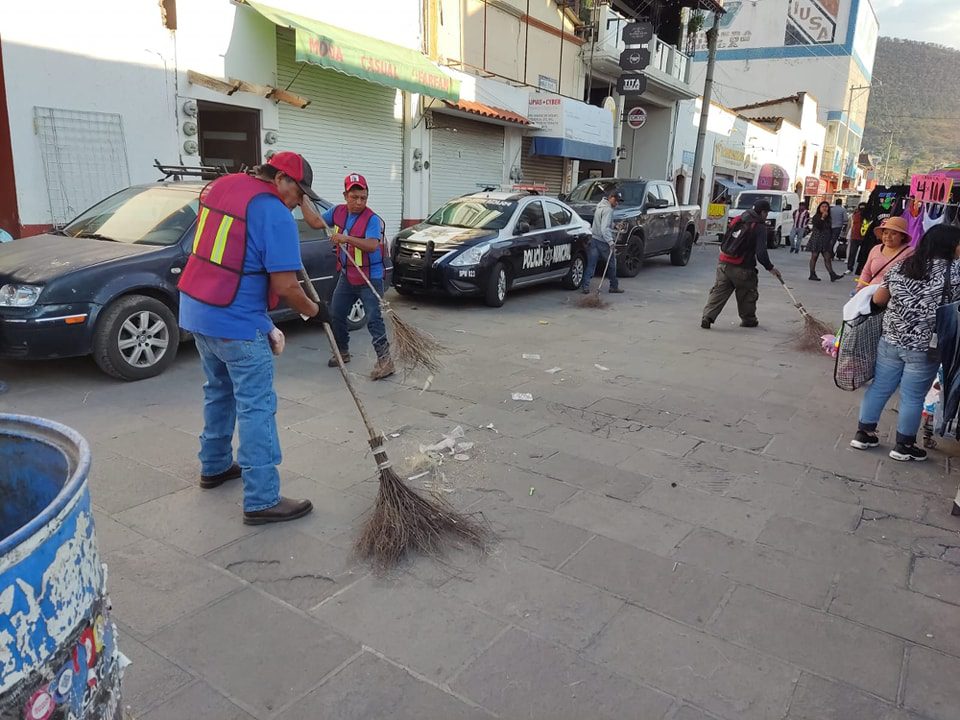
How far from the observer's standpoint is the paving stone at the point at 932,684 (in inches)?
97.2

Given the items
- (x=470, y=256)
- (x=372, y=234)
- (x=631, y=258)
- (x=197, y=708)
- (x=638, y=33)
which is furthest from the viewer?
(x=638, y=33)

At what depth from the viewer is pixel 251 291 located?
3385 mm

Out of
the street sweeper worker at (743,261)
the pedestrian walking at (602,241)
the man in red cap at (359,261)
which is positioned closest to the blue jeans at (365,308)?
the man in red cap at (359,261)

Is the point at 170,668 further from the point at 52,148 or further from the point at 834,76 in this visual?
the point at 834,76

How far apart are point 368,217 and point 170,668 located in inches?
175

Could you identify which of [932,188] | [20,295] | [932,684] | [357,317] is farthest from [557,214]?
[932,684]

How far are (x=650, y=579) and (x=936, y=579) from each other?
54.7 inches

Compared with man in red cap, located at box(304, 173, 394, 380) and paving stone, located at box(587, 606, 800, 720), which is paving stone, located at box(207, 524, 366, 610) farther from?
man in red cap, located at box(304, 173, 394, 380)

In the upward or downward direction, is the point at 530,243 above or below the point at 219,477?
above

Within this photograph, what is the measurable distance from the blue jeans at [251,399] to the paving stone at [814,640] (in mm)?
2238

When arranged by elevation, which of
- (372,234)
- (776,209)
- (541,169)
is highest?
(541,169)

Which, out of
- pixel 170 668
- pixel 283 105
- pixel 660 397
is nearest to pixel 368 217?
pixel 660 397

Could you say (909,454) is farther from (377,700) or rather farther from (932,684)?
(377,700)

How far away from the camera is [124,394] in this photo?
5.65 metres
